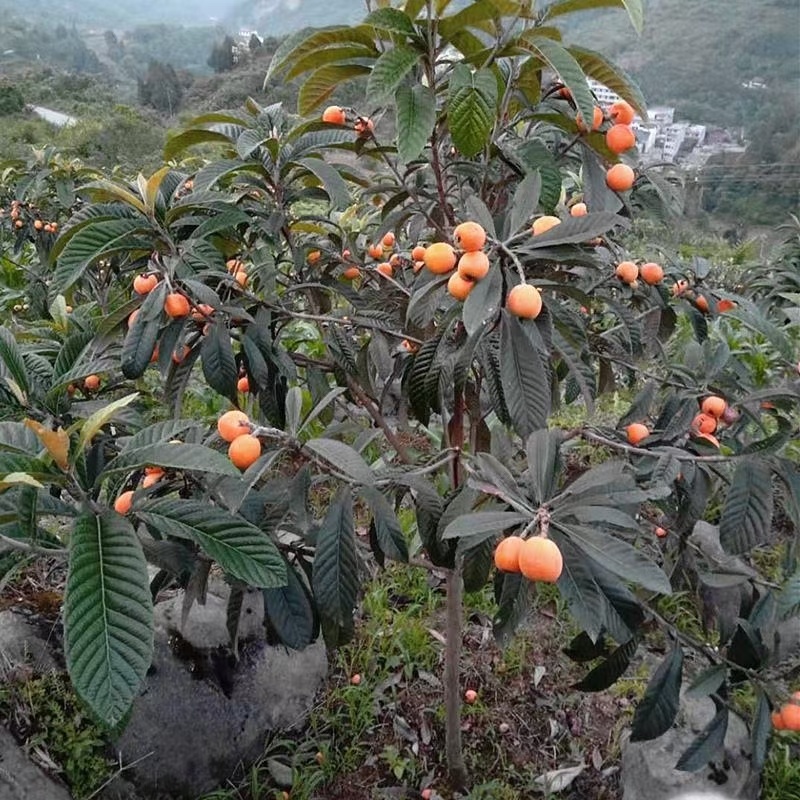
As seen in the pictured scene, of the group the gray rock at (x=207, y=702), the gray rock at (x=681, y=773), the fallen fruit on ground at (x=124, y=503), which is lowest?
the gray rock at (x=681, y=773)

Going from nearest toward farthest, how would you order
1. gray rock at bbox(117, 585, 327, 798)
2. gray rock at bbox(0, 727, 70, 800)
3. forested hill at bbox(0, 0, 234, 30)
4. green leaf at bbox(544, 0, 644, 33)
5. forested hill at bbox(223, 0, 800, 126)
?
green leaf at bbox(544, 0, 644, 33)
gray rock at bbox(0, 727, 70, 800)
gray rock at bbox(117, 585, 327, 798)
forested hill at bbox(223, 0, 800, 126)
forested hill at bbox(0, 0, 234, 30)

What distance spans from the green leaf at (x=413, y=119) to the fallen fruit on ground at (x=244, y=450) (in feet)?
1.49

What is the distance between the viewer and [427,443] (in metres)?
3.06

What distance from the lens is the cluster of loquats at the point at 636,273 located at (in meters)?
1.43

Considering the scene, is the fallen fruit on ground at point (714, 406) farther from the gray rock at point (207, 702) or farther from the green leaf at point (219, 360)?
the gray rock at point (207, 702)

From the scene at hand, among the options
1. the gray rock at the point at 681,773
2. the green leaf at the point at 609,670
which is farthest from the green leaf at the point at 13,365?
the gray rock at the point at 681,773

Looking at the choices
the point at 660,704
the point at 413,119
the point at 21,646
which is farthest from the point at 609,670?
the point at 21,646

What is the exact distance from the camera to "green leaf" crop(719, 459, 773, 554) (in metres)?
1.12

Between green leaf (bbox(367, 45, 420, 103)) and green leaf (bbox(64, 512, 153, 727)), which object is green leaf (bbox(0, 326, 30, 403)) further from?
green leaf (bbox(367, 45, 420, 103))

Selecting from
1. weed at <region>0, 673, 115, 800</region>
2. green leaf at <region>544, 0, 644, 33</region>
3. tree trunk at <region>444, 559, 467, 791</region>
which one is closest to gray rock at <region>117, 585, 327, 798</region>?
weed at <region>0, 673, 115, 800</region>

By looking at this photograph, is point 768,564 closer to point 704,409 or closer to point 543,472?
point 704,409

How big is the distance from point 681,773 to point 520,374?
1338 millimetres

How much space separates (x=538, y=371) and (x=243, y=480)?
1.40 feet

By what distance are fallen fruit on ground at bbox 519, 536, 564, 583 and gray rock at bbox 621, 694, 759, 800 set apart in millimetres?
1223
